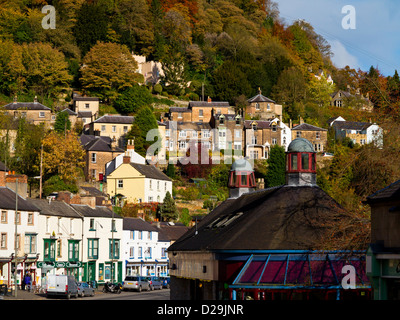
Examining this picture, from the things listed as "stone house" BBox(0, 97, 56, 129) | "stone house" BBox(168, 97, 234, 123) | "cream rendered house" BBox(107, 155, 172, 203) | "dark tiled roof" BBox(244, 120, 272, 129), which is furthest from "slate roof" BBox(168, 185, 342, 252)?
"stone house" BBox(168, 97, 234, 123)

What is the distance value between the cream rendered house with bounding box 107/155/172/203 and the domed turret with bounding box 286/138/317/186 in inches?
2709

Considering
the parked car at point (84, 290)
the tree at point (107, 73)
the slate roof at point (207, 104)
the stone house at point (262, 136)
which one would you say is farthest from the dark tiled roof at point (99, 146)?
the parked car at point (84, 290)

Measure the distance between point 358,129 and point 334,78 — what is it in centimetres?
5663

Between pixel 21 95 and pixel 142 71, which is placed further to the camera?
pixel 142 71

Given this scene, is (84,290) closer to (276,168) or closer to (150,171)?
(150,171)

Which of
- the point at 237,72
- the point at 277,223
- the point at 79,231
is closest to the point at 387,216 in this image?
the point at 277,223

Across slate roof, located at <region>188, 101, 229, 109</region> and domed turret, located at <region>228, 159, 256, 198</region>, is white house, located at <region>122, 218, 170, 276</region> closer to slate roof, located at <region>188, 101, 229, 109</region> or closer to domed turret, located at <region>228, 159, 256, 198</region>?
domed turret, located at <region>228, 159, 256, 198</region>

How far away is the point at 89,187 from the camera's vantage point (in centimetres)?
10919

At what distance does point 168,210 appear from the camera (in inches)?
4313

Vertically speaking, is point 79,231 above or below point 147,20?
below

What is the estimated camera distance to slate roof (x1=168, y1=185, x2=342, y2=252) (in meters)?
38.3

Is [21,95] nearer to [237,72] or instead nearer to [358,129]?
[237,72]

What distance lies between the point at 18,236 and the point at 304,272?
131 feet

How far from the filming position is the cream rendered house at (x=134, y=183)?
112812 mm
